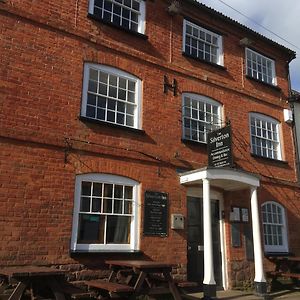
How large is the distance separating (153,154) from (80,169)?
2.18m

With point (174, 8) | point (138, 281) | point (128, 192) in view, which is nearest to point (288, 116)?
point (174, 8)

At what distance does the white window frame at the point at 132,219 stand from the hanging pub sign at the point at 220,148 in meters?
2.30

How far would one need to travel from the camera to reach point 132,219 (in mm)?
9672

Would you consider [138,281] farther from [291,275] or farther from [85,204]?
[291,275]

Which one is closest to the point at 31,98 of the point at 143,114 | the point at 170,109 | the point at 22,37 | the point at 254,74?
the point at 22,37

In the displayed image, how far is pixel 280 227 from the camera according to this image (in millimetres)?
13109

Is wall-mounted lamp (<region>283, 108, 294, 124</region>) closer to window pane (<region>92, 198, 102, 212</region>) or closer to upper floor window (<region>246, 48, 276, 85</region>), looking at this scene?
upper floor window (<region>246, 48, 276, 85</region>)

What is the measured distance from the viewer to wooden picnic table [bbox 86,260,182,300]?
24.3 ft

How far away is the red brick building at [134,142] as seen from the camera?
8.56 metres

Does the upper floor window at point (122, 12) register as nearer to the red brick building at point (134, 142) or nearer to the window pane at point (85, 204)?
the red brick building at point (134, 142)

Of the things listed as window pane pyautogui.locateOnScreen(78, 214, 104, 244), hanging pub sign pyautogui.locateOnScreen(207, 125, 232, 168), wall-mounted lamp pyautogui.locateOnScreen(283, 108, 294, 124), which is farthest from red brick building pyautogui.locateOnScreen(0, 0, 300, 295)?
wall-mounted lamp pyautogui.locateOnScreen(283, 108, 294, 124)

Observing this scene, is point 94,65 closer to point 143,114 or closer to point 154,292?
Result: point 143,114

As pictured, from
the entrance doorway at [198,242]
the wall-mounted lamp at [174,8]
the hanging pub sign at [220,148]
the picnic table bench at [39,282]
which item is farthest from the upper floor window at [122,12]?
the picnic table bench at [39,282]

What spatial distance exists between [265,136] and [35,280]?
9566 mm
